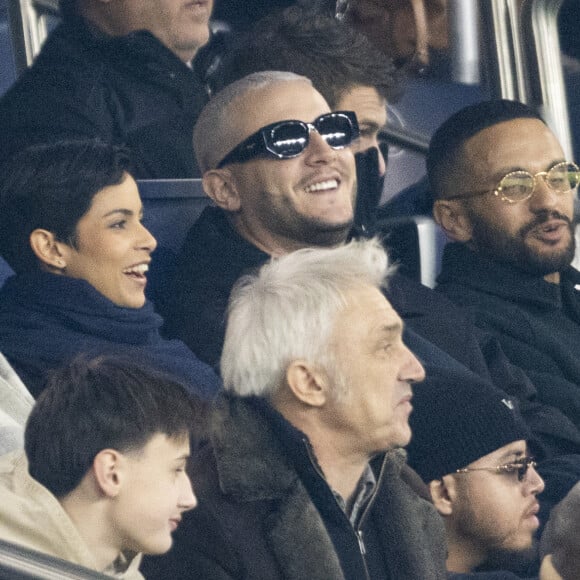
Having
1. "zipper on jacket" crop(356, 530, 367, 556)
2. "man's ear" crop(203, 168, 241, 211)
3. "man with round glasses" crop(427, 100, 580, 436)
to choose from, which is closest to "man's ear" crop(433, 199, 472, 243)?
"man with round glasses" crop(427, 100, 580, 436)

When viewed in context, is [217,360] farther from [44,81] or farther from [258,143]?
[44,81]

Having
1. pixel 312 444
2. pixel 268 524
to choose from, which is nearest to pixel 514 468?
pixel 312 444

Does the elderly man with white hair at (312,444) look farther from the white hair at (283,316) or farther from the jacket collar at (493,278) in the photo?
the jacket collar at (493,278)

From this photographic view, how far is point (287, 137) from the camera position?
15.4 ft

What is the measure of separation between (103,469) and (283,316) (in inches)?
26.0

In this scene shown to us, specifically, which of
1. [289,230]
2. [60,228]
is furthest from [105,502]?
[289,230]

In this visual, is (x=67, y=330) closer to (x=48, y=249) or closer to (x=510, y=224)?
(x=48, y=249)

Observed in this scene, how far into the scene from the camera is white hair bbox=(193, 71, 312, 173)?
4730 millimetres

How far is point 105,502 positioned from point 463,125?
8.50 ft

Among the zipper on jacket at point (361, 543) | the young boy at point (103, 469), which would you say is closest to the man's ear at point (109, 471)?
the young boy at point (103, 469)

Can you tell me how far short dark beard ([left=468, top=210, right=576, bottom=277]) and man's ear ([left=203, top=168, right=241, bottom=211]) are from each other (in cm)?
93

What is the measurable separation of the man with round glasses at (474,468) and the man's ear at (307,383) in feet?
1.52

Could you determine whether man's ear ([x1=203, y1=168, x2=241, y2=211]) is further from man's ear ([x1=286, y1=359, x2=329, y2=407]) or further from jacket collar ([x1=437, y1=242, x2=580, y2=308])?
man's ear ([x1=286, y1=359, x2=329, y2=407])

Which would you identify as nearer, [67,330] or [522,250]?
[67,330]
